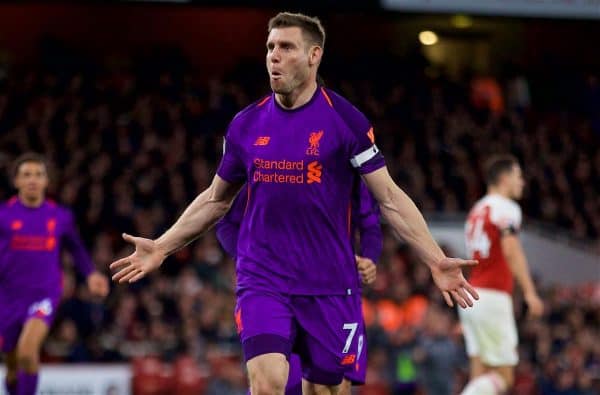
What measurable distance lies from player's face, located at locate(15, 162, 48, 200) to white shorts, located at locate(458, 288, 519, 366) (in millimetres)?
3618

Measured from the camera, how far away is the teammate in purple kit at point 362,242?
5.89 metres

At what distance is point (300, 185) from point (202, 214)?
580mm

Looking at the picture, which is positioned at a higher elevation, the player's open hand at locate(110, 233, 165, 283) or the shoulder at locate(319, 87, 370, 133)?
the shoulder at locate(319, 87, 370, 133)

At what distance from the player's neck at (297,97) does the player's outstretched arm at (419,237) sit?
48 cm

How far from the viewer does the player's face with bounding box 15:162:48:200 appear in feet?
30.3

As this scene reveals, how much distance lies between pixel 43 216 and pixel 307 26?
444cm

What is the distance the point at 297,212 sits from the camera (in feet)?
18.2

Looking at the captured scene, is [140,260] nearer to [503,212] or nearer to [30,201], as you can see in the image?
[30,201]

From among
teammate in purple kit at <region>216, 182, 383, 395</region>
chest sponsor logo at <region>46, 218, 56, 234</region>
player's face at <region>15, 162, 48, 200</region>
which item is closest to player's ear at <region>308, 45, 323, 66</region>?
teammate in purple kit at <region>216, 182, 383, 395</region>

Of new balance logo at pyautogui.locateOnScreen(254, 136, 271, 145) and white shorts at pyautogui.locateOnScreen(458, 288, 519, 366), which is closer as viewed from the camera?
new balance logo at pyautogui.locateOnScreen(254, 136, 271, 145)

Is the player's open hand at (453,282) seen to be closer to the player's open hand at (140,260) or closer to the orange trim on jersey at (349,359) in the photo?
the orange trim on jersey at (349,359)

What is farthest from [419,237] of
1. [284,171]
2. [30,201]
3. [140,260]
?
[30,201]

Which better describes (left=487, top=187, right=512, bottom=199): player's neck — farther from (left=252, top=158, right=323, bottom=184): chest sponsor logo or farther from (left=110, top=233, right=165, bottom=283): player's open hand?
(left=110, top=233, right=165, bottom=283): player's open hand

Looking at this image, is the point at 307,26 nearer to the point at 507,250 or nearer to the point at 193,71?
the point at 507,250
